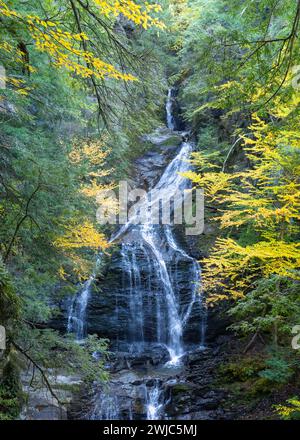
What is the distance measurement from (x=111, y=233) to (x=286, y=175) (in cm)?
811

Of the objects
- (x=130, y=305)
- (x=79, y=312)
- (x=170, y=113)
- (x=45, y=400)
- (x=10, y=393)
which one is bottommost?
(x=45, y=400)

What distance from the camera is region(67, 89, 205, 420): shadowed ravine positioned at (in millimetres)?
10555

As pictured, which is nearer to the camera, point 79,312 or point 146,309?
point 79,312

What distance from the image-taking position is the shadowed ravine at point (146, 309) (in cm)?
1055

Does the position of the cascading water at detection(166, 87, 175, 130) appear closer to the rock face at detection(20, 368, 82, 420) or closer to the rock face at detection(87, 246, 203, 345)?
the rock face at detection(87, 246, 203, 345)

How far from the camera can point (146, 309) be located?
12141 millimetres

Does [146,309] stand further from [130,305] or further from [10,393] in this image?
[10,393]

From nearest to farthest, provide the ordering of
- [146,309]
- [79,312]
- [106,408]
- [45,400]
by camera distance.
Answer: [45,400]
[106,408]
[79,312]
[146,309]

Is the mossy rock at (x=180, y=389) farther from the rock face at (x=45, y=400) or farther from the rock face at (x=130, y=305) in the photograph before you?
the rock face at (x=130, y=305)

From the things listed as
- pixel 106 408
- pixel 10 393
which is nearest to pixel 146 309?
pixel 106 408

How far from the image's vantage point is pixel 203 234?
13.7m

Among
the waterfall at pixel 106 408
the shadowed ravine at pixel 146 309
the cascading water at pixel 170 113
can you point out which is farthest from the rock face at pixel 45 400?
the cascading water at pixel 170 113

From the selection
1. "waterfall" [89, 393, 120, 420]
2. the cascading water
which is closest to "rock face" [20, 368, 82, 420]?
"waterfall" [89, 393, 120, 420]
